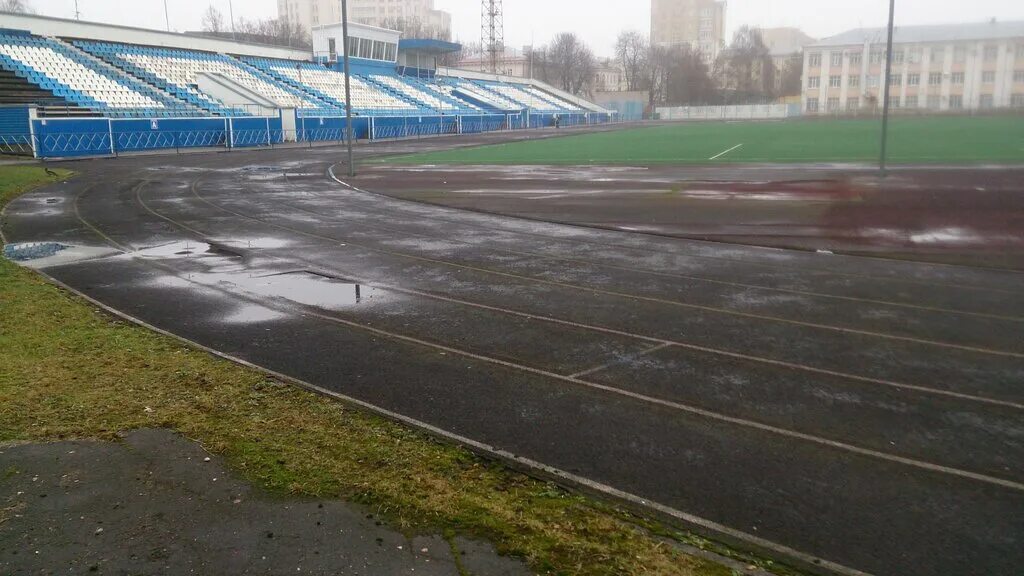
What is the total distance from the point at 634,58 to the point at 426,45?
79.0 m

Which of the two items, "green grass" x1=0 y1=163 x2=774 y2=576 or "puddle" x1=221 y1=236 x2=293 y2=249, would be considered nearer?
"green grass" x1=0 y1=163 x2=774 y2=576

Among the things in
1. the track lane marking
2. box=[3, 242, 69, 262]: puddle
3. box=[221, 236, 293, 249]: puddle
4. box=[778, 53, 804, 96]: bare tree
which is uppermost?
box=[778, 53, 804, 96]: bare tree

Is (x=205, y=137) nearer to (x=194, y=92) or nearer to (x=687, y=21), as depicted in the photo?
(x=194, y=92)

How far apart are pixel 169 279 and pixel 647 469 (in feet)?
28.9

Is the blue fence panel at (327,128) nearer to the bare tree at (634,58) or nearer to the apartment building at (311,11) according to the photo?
the bare tree at (634,58)

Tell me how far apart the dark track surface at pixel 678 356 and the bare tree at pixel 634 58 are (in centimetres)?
14693

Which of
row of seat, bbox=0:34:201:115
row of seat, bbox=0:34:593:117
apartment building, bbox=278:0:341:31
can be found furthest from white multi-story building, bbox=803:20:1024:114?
apartment building, bbox=278:0:341:31

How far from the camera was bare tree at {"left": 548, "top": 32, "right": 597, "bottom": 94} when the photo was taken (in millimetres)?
150500

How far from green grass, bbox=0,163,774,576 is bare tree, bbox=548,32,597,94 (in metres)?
148

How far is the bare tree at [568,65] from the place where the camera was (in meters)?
150

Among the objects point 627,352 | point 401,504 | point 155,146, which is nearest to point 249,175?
point 155,146

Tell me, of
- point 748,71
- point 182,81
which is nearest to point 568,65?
point 748,71

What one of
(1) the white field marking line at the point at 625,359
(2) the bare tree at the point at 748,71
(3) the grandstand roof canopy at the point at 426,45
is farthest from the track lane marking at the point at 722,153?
(2) the bare tree at the point at 748,71

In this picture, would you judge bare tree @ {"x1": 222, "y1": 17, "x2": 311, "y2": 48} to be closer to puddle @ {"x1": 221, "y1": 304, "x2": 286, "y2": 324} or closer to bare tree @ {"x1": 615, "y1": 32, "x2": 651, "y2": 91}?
bare tree @ {"x1": 615, "y1": 32, "x2": 651, "y2": 91}
